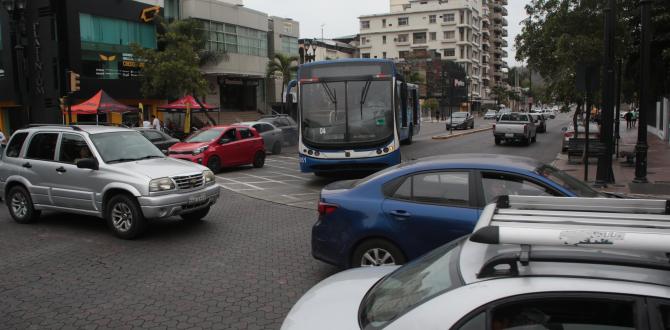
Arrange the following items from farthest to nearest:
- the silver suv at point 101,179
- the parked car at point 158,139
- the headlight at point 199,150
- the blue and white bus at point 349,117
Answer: the parked car at point 158,139 → the headlight at point 199,150 → the blue and white bus at point 349,117 → the silver suv at point 101,179

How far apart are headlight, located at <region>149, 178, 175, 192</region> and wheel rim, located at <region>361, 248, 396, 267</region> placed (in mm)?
3907

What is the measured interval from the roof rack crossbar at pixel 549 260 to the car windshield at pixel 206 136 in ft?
50.2

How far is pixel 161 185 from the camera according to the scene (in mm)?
8297

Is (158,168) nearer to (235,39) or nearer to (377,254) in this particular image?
(377,254)

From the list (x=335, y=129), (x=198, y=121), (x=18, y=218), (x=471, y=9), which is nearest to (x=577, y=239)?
(x=18, y=218)

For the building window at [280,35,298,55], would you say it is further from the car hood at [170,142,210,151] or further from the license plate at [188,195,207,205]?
the license plate at [188,195,207,205]

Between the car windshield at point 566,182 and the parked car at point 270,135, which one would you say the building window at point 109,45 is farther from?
the car windshield at point 566,182

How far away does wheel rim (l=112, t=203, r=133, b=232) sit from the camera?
27.5ft

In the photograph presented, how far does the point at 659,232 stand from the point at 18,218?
10.3m

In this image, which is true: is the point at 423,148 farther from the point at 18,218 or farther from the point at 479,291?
the point at 479,291

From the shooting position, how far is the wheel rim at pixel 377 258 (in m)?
5.71

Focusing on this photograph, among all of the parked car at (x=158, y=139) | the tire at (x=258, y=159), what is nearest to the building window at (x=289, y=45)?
the parked car at (x=158, y=139)

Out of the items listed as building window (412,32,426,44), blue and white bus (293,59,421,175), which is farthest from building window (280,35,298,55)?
building window (412,32,426,44)

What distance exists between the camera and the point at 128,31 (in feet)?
121
